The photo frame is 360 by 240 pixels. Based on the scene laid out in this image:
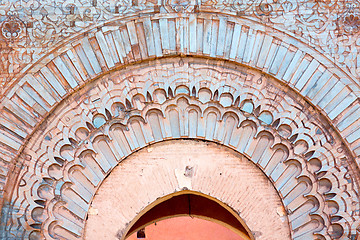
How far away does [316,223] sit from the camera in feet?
14.8

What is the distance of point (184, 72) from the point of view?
15.3 ft

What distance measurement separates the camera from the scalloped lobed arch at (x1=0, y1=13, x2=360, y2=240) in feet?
14.9

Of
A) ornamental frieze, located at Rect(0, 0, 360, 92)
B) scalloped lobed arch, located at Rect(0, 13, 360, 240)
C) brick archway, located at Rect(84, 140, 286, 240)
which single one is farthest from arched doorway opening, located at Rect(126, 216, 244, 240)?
ornamental frieze, located at Rect(0, 0, 360, 92)

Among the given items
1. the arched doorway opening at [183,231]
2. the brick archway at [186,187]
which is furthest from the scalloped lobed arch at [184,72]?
the arched doorway opening at [183,231]

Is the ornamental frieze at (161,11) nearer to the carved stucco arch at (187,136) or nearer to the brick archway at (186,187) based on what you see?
the carved stucco arch at (187,136)

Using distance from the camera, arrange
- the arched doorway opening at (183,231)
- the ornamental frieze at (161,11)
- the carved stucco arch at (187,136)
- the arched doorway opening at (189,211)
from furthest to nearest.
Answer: the arched doorway opening at (183,231)
the arched doorway opening at (189,211)
the ornamental frieze at (161,11)
the carved stucco arch at (187,136)

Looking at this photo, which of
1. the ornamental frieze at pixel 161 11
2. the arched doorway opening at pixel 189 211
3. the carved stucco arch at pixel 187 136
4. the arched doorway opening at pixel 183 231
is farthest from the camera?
the arched doorway opening at pixel 183 231

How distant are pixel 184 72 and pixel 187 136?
40 centimetres

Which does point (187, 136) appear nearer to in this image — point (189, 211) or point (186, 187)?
point (186, 187)

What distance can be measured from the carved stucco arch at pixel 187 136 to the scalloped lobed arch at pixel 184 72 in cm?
1

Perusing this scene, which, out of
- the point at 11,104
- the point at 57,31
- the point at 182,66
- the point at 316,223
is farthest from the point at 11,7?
the point at 316,223

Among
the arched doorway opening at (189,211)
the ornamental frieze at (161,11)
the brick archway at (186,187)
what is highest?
the ornamental frieze at (161,11)

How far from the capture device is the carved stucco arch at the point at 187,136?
449cm

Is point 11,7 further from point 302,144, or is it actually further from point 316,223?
point 316,223
